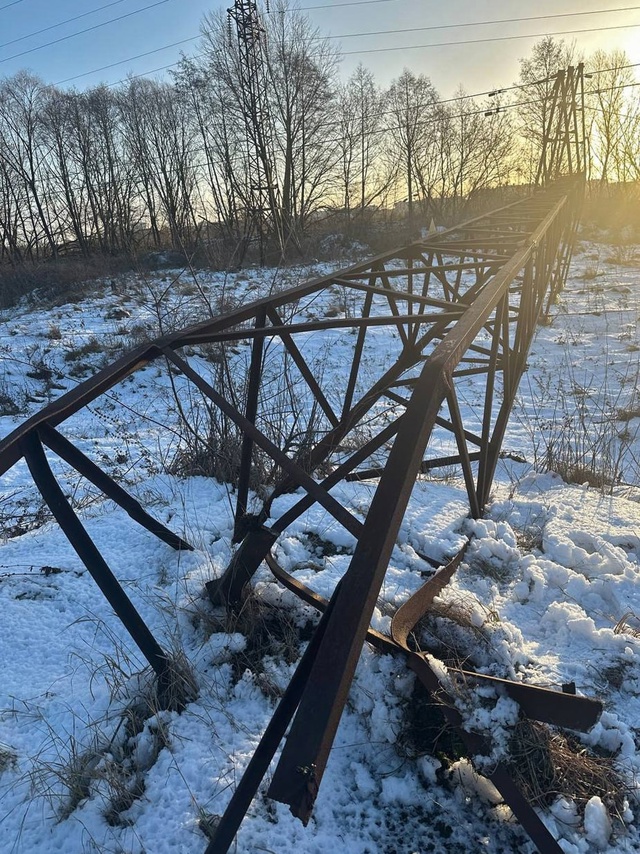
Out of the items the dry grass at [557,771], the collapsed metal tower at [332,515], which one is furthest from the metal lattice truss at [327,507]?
the dry grass at [557,771]

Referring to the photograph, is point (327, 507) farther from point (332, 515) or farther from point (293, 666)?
point (293, 666)

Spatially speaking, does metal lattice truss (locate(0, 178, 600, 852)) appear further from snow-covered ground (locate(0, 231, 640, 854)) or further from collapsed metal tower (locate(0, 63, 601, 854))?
snow-covered ground (locate(0, 231, 640, 854))

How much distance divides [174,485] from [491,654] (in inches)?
107

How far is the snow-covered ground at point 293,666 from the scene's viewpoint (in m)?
1.67

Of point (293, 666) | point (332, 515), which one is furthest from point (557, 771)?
point (332, 515)

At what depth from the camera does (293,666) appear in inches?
88.0

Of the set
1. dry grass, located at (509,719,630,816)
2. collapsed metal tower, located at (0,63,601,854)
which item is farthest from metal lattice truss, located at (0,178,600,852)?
dry grass, located at (509,719,630,816)

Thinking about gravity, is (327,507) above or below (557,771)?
above

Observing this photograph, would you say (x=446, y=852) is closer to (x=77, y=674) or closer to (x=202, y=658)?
(x=202, y=658)

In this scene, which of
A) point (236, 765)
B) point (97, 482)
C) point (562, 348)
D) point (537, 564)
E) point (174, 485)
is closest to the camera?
point (236, 765)

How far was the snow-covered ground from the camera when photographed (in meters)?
1.67

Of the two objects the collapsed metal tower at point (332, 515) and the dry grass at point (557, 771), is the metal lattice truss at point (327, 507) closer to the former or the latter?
the collapsed metal tower at point (332, 515)

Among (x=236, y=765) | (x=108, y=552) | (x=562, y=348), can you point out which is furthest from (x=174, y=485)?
(x=562, y=348)

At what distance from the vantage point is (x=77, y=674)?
2.20 m
